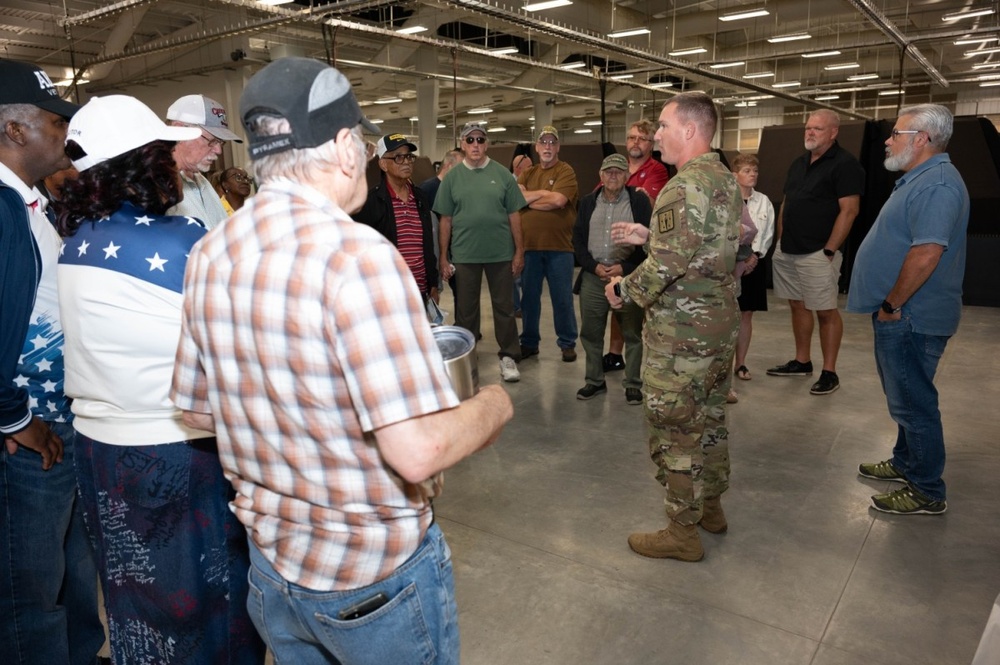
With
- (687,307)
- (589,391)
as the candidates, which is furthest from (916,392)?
(589,391)

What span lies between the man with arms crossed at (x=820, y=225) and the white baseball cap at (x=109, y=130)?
12.1 ft

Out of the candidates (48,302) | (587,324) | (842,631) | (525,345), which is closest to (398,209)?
(587,324)

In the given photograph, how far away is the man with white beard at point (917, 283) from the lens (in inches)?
95.6

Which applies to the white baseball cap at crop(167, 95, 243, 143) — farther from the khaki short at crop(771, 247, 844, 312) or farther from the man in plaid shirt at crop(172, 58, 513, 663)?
the khaki short at crop(771, 247, 844, 312)

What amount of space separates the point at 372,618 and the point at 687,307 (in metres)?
1.59

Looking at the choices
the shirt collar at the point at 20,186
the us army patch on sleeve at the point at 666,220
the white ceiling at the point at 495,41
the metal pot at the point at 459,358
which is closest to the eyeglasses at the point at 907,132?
the us army patch on sleeve at the point at 666,220

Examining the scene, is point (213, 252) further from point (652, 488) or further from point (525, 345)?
point (525, 345)

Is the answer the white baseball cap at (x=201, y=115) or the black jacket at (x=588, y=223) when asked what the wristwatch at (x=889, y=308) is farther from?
the white baseball cap at (x=201, y=115)

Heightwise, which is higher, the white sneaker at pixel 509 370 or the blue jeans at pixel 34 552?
the blue jeans at pixel 34 552

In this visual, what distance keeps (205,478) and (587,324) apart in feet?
9.75

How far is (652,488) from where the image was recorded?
9.70 ft

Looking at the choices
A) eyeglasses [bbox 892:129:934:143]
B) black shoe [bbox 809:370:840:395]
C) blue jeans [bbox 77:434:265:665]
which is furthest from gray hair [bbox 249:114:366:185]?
black shoe [bbox 809:370:840:395]

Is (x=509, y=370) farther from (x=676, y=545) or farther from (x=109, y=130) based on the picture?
(x=109, y=130)

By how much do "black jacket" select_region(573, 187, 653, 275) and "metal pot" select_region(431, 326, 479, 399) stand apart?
2.53 meters
